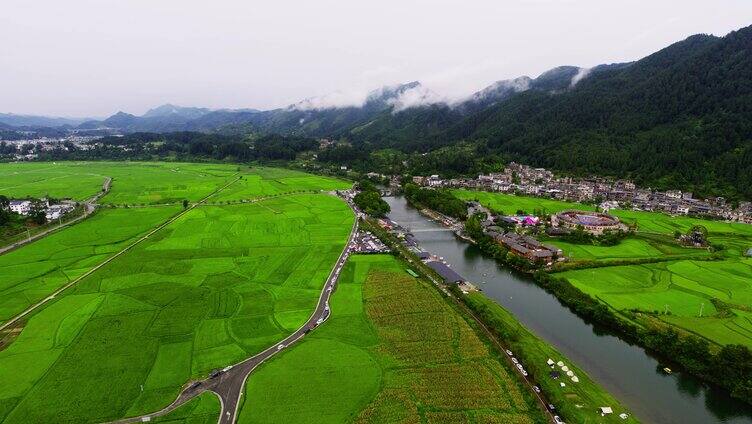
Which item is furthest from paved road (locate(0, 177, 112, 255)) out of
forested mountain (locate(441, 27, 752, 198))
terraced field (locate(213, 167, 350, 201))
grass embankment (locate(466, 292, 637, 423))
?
forested mountain (locate(441, 27, 752, 198))

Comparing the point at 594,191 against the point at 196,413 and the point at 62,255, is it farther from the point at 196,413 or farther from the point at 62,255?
the point at 62,255

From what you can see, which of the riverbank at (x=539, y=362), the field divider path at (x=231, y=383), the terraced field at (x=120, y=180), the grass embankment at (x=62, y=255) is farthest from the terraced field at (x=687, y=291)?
the terraced field at (x=120, y=180)

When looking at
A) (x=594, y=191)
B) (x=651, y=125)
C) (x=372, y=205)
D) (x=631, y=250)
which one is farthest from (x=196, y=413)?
(x=651, y=125)

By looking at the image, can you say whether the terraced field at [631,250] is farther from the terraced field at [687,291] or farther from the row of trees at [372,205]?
the row of trees at [372,205]

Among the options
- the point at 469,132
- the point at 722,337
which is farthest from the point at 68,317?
the point at 469,132

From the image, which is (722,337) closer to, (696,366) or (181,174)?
(696,366)

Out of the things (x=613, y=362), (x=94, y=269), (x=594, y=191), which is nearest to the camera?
(x=613, y=362)
